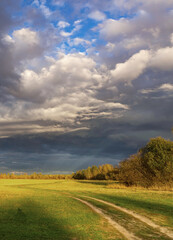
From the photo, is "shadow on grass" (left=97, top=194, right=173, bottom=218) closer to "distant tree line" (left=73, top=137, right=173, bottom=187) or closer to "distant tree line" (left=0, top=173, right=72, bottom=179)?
"distant tree line" (left=73, top=137, right=173, bottom=187)

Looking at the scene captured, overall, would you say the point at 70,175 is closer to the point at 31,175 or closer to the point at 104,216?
the point at 31,175

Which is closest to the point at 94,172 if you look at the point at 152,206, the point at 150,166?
the point at 150,166

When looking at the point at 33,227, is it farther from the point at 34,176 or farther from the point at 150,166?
the point at 34,176

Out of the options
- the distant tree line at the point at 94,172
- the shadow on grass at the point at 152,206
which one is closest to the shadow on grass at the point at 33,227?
the shadow on grass at the point at 152,206

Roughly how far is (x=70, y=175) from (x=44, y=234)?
135m

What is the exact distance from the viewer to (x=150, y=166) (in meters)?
40.4

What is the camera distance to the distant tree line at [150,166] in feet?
130

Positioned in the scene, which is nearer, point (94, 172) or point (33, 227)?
point (33, 227)

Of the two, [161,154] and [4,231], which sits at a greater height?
[161,154]

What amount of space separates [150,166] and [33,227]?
32912mm

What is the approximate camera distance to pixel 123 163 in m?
44.4

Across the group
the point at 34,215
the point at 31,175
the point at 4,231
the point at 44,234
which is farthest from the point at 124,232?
the point at 31,175

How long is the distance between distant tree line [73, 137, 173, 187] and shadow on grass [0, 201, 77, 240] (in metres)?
30.3

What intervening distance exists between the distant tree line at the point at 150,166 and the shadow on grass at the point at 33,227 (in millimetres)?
30268
